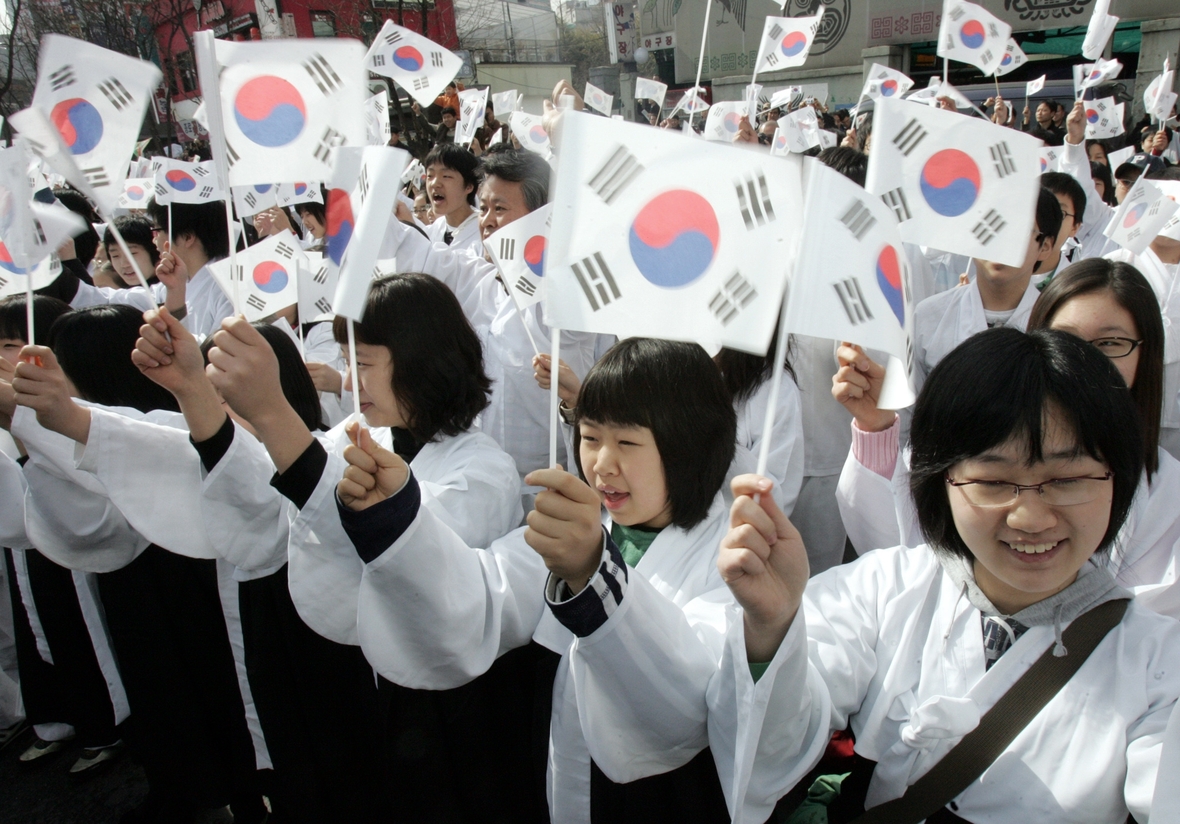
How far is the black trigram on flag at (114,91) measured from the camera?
5.42ft

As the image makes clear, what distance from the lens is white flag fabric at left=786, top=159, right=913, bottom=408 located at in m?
1.01

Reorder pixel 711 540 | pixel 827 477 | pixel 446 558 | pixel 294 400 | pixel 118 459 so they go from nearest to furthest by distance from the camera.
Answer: pixel 446 558 → pixel 711 540 → pixel 118 459 → pixel 294 400 → pixel 827 477

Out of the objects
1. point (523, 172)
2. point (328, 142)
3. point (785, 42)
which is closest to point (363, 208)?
point (328, 142)

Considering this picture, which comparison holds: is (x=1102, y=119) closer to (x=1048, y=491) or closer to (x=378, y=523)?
(x=1048, y=491)

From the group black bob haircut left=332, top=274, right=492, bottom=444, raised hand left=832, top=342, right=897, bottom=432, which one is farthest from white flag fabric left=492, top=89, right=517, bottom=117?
raised hand left=832, top=342, right=897, bottom=432

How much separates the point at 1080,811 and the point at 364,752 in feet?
5.16

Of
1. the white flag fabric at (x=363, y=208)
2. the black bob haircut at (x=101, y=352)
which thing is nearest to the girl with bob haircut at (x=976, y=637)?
the white flag fabric at (x=363, y=208)

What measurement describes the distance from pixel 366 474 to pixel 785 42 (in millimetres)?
4382

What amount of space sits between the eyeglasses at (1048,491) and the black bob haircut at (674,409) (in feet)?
1.91

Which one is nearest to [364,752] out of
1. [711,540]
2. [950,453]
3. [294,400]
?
[294,400]

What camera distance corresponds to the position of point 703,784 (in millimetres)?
1368

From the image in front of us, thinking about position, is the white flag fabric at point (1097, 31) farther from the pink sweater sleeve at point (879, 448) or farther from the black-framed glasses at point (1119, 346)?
the pink sweater sleeve at point (879, 448)

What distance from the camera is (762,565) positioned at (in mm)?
1036

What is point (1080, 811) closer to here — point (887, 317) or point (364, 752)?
point (887, 317)
